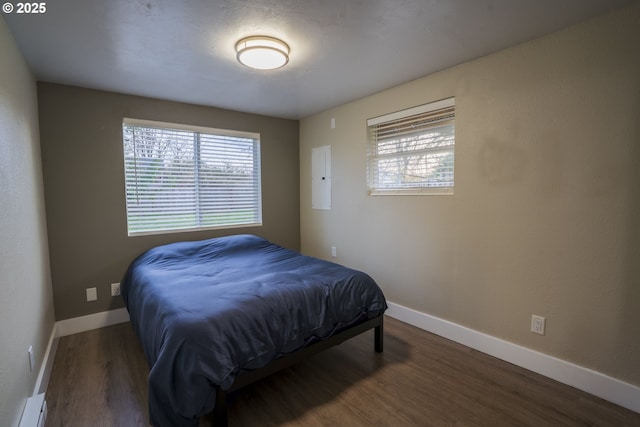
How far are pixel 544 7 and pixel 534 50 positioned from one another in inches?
17.0

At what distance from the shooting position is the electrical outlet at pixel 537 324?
2.13 meters

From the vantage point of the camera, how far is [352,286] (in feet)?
7.40

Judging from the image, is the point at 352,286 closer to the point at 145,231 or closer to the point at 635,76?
the point at 635,76

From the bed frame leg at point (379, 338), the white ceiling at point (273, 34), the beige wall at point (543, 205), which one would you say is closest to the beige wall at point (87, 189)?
the white ceiling at point (273, 34)

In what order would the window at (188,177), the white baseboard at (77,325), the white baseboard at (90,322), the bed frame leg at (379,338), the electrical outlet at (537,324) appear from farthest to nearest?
the window at (188,177), the white baseboard at (90,322), the bed frame leg at (379,338), the white baseboard at (77,325), the electrical outlet at (537,324)

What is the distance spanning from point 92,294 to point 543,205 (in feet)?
12.9

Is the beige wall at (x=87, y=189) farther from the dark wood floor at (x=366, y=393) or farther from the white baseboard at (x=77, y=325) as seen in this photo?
the dark wood floor at (x=366, y=393)

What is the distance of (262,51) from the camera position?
6.59 feet

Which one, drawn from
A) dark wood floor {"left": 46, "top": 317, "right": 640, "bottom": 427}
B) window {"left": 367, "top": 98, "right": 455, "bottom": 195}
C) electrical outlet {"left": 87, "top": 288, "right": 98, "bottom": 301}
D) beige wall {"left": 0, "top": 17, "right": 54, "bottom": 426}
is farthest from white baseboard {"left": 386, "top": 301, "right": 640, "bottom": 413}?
electrical outlet {"left": 87, "top": 288, "right": 98, "bottom": 301}

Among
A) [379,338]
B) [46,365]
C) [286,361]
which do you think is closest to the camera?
[286,361]

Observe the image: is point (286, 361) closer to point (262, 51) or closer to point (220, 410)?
point (220, 410)

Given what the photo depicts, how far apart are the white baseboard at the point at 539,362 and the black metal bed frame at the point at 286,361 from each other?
624mm

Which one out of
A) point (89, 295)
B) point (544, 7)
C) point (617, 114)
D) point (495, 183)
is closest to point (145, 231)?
point (89, 295)

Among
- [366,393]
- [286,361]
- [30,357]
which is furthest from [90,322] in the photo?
[366,393]
